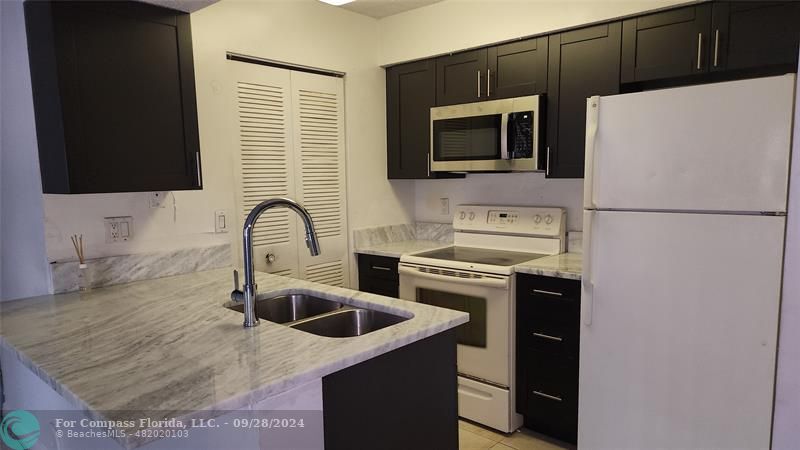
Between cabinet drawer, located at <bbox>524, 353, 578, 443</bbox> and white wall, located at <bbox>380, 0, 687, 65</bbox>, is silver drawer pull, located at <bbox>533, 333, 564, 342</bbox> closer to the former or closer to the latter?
cabinet drawer, located at <bbox>524, 353, 578, 443</bbox>

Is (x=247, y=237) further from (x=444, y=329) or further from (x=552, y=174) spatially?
(x=552, y=174)

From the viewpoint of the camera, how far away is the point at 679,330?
1.94m

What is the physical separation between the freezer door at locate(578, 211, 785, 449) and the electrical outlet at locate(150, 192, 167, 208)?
1962 mm

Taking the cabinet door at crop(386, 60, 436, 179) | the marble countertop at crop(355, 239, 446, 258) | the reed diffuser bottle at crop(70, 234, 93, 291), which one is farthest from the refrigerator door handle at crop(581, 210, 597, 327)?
the reed diffuser bottle at crop(70, 234, 93, 291)

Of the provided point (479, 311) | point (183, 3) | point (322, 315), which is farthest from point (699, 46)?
point (183, 3)

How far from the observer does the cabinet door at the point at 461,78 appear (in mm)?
2965

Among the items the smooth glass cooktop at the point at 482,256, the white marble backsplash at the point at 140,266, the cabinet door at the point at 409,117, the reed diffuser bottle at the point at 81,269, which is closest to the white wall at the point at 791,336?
the smooth glass cooktop at the point at 482,256

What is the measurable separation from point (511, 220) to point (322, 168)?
125 cm

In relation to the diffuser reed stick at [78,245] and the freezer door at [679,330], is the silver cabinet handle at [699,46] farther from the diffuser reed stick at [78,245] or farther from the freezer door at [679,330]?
the diffuser reed stick at [78,245]

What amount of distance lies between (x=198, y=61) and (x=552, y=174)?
193cm

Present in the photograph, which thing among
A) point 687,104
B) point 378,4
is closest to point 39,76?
point 378,4

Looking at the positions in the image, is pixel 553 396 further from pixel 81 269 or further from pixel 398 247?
A: pixel 81 269

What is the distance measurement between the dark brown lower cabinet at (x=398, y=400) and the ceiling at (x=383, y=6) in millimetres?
2306

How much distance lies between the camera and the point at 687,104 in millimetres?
1849
